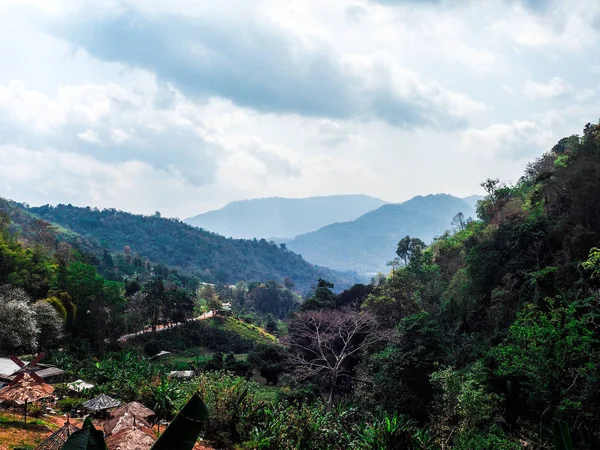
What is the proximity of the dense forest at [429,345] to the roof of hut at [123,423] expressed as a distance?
2.78 m

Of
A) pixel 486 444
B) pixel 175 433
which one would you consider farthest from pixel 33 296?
pixel 175 433

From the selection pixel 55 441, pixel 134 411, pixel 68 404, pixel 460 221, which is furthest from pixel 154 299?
pixel 55 441

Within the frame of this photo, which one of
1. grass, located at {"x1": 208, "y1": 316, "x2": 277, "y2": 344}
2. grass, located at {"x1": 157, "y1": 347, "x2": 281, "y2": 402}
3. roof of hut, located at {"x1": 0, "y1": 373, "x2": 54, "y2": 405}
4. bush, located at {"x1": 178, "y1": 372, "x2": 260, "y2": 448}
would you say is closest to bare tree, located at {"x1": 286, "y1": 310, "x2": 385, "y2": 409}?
bush, located at {"x1": 178, "y1": 372, "x2": 260, "y2": 448}

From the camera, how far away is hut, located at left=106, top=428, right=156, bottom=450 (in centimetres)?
1353

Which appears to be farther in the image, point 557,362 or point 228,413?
point 228,413

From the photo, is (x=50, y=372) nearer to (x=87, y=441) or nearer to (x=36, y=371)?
(x=36, y=371)

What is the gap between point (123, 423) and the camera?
15281mm

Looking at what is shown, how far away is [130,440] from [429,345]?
43.8 ft

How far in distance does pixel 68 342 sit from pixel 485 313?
32.1 metres

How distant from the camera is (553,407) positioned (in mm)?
13648

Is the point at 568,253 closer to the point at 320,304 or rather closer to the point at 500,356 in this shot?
the point at 500,356

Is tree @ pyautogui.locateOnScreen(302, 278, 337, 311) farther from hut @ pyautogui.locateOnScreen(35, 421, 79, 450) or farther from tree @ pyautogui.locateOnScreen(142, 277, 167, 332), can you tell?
hut @ pyautogui.locateOnScreen(35, 421, 79, 450)

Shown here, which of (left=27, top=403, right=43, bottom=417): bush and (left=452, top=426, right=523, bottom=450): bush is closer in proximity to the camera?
(left=452, top=426, right=523, bottom=450): bush

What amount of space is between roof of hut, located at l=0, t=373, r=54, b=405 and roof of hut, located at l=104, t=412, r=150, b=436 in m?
2.94
